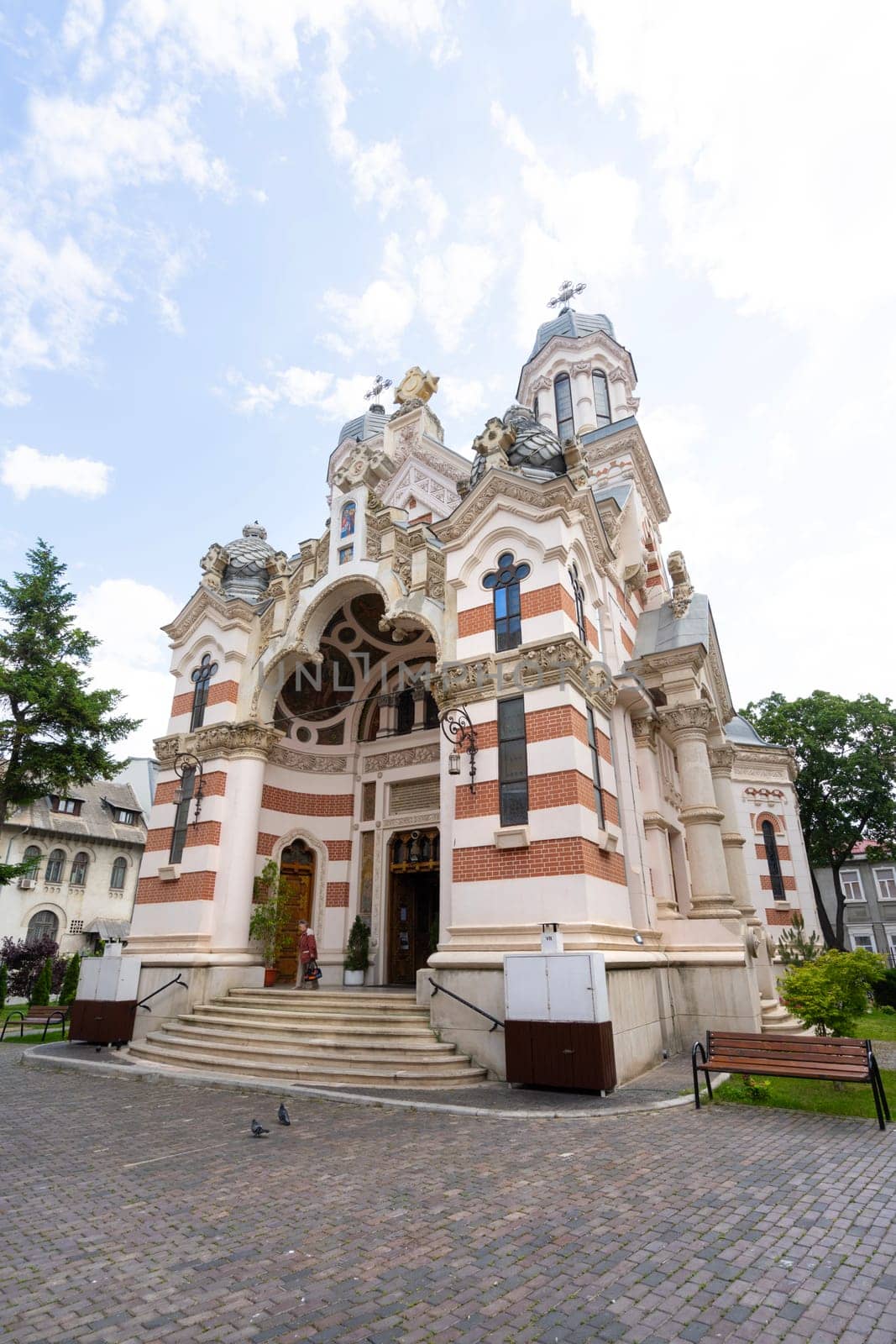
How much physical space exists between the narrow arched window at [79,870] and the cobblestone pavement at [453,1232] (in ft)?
114

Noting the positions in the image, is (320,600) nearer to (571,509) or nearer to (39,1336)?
(571,509)

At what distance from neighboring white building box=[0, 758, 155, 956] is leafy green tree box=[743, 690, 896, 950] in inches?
1394

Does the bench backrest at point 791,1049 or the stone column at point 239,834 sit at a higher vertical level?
the stone column at point 239,834

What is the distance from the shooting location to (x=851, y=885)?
4847 centimetres

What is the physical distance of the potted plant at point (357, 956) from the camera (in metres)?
16.7

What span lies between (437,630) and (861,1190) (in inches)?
423

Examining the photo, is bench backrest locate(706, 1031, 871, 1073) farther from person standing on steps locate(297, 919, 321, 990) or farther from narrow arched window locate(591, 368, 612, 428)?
narrow arched window locate(591, 368, 612, 428)

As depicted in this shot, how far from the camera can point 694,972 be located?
13492 mm

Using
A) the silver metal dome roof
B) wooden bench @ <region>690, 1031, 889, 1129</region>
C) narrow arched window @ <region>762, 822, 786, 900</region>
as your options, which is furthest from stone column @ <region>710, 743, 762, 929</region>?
the silver metal dome roof

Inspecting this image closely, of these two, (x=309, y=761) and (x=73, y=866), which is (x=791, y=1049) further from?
(x=73, y=866)

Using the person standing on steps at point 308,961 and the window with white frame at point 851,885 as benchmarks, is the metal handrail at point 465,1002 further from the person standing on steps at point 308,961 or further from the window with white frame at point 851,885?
the window with white frame at point 851,885

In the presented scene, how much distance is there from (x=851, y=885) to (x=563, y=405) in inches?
1605

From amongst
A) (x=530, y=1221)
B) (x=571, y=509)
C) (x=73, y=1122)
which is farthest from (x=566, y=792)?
(x=73, y=1122)

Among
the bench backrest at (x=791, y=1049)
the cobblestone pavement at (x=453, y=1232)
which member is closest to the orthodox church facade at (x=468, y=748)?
the bench backrest at (x=791, y=1049)
